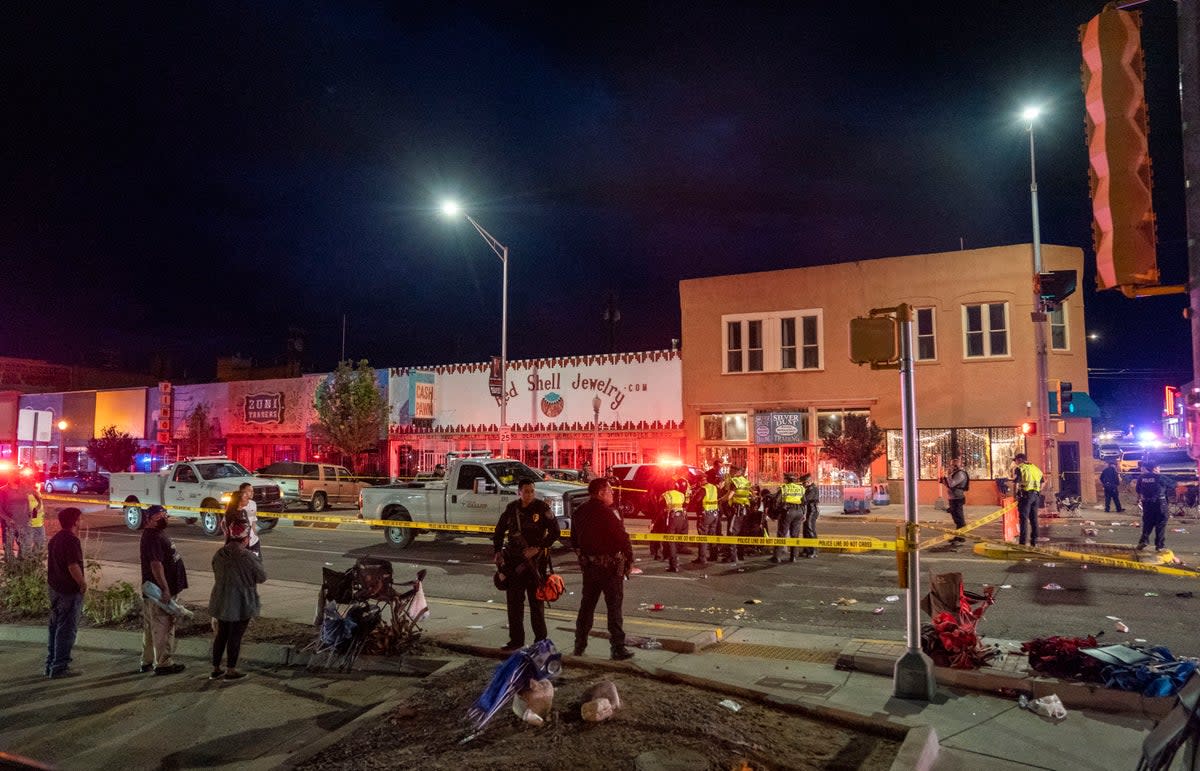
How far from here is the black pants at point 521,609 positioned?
7918 millimetres

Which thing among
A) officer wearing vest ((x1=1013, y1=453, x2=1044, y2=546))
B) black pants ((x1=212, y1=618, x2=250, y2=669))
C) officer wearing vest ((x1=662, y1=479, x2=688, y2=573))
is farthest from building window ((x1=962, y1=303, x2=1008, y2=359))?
black pants ((x1=212, y1=618, x2=250, y2=669))

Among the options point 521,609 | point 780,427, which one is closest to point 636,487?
point 780,427

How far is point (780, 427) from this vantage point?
97.3ft

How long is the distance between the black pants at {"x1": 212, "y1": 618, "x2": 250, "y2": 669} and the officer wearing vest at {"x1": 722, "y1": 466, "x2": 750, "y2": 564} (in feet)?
29.4

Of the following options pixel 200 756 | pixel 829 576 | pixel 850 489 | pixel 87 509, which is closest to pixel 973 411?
pixel 850 489

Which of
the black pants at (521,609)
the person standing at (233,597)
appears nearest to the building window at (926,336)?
the black pants at (521,609)

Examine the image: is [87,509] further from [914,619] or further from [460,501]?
[914,619]

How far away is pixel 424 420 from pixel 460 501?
2208 centimetres

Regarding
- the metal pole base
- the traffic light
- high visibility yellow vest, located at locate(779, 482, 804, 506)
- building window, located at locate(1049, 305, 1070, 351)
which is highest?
building window, located at locate(1049, 305, 1070, 351)

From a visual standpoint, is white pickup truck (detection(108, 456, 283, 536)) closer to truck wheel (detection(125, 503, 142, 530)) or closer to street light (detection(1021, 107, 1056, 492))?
truck wheel (detection(125, 503, 142, 530))

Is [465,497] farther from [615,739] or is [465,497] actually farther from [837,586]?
[615,739]

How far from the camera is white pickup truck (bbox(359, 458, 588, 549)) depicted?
16.0m

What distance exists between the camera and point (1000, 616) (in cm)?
955

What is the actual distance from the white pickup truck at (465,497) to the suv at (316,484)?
11.2m
